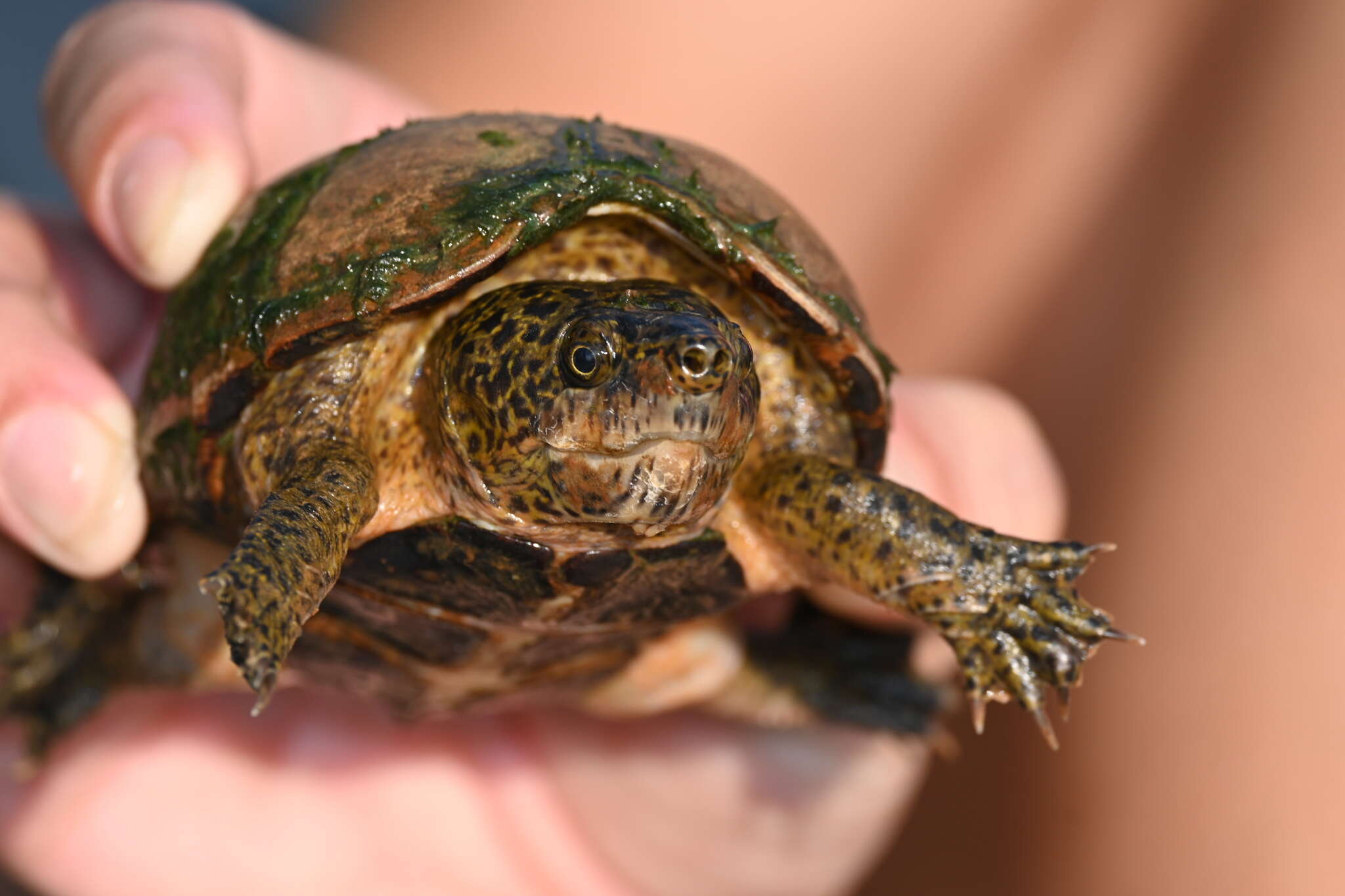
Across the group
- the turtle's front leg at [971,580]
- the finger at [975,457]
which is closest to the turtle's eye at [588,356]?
the turtle's front leg at [971,580]

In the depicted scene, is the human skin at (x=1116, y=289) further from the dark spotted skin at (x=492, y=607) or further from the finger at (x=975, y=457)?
the dark spotted skin at (x=492, y=607)

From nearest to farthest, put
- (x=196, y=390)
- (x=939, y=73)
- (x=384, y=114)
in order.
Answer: (x=196, y=390)
(x=384, y=114)
(x=939, y=73)

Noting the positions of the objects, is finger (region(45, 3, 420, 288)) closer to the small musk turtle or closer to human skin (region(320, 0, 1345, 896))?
the small musk turtle

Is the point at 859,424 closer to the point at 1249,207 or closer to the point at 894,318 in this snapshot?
the point at 1249,207

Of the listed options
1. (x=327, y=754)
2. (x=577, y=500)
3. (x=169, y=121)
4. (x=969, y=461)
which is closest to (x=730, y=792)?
(x=327, y=754)

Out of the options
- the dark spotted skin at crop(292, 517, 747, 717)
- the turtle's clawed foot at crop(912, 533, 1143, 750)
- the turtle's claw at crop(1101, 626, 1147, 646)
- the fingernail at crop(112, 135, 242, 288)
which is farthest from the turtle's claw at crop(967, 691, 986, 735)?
the fingernail at crop(112, 135, 242, 288)

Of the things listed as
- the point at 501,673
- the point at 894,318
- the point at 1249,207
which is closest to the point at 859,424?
the point at 501,673
